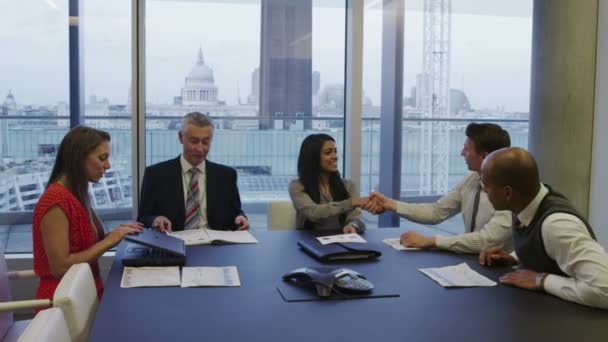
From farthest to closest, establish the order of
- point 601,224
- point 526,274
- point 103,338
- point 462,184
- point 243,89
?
1. point 243,89
2. point 601,224
3. point 462,184
4. point 526,274
5. point 103,338

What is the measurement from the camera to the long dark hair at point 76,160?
106 inches

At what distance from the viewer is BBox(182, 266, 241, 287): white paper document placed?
2240mm

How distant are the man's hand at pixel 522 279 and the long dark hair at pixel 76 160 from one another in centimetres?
182

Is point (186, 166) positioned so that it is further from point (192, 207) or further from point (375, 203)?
point (375, 203)

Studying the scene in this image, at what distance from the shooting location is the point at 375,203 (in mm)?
3533

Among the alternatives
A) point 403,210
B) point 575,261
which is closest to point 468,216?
point 403,210

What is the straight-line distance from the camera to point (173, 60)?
4.38 meters

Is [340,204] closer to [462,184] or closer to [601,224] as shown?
[462,184]

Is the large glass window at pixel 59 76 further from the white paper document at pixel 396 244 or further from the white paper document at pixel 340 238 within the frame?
the white paper document at pixel 396 244

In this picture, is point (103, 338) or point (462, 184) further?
point (462, 184)

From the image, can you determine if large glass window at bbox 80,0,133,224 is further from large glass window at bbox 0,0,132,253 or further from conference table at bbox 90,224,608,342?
conference table at bbox 90,224,608,342

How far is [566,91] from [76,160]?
3239mm

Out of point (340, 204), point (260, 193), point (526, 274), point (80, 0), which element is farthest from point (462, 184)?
point (80, 0)

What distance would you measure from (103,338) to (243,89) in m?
3.07
